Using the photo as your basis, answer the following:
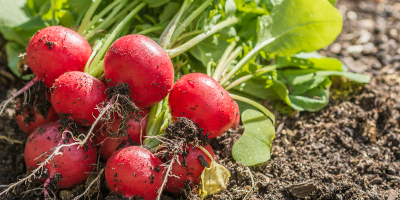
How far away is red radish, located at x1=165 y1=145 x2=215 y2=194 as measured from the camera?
6.61 feet

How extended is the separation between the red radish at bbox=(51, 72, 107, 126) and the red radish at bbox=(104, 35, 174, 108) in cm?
11

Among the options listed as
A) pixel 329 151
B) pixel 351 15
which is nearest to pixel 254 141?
pixel 329 151

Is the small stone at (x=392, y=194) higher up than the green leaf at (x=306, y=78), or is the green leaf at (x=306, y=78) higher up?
the green leaf at (x=306, y=78)

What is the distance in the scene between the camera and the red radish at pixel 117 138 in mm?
2111

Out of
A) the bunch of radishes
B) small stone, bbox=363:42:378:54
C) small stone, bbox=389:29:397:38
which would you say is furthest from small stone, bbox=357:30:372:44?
the bunch of radishes

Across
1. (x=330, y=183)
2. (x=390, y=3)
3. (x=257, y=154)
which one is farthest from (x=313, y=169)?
(x=390, y=3)

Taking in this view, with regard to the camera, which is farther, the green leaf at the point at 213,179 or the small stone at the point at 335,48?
the small stone at the point at 335,48

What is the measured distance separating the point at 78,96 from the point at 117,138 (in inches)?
15.2

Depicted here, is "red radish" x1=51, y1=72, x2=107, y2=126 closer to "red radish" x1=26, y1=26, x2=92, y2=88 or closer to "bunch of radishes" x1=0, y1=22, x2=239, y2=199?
"bunch of radishes" x1=0, y1=22, x2=239, y2=199

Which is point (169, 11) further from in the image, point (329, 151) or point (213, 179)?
point (329, 151)

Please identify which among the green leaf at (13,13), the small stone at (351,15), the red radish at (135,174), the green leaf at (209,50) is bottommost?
the small stone at (351,15)

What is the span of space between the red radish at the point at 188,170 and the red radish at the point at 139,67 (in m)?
0.44

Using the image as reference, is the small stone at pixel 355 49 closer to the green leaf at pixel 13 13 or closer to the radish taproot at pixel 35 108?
the radish taproot at pixel 35 108

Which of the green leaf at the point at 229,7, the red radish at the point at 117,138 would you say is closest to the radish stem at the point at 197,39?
the green leaf at the point at 229,7
